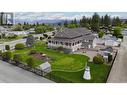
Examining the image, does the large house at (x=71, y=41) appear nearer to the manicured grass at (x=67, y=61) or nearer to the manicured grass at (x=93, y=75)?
the manicured grass at (x=67, y=61)

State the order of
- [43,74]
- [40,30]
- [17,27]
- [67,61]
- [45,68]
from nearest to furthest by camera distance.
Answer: [43,74] < [45,68] < [67,61] < [40,30] < [17,27]

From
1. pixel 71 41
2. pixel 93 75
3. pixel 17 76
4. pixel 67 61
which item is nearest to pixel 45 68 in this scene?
pixel 17 76

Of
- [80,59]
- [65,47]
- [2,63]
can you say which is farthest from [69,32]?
[2,63]

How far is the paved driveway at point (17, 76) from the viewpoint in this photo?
7551mm

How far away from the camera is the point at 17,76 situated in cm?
801

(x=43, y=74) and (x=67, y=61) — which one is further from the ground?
(x=67, y=61)

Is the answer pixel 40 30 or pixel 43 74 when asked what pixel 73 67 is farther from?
pixel 40 30

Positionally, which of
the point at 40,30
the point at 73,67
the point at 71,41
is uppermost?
the point at 40,30

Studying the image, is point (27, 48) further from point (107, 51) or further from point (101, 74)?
point (101, 74)

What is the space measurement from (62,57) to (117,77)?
140 inches

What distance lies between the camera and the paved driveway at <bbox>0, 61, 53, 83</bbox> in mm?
7551

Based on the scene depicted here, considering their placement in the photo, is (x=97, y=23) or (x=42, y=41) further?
(x=97, y=23)

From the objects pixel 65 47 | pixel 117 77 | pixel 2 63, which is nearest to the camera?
pixel 117 77

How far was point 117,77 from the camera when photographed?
306 inches
